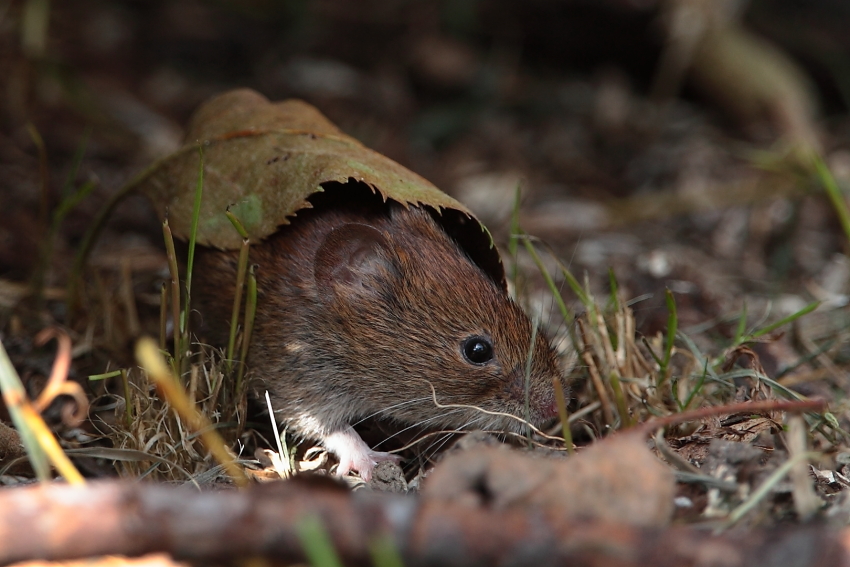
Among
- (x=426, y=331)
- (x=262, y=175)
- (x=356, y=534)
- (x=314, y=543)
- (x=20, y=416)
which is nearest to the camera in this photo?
(x=314, y=543)

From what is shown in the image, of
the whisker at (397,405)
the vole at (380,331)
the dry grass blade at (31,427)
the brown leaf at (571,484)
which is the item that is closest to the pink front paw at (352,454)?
the vole at (380,331)

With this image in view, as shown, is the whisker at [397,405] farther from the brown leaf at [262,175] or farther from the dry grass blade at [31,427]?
the dry grass blade at [31,427]

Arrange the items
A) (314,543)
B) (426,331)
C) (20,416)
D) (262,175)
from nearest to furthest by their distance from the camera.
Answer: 1. (314,543)
2. (20,416)
3. (262,175)
4. (426,331)

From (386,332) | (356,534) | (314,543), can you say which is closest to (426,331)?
(386,332)

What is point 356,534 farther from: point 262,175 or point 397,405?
point 262,175

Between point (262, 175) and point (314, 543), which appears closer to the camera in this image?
point (314, 543)
